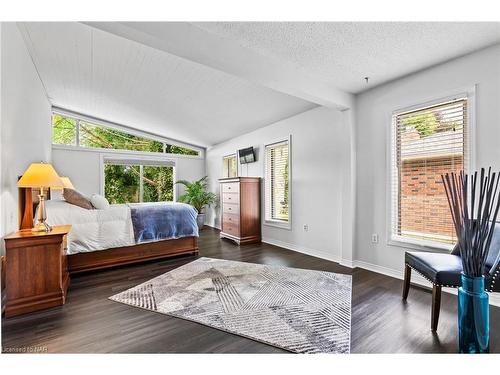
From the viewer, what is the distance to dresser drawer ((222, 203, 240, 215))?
4945mm

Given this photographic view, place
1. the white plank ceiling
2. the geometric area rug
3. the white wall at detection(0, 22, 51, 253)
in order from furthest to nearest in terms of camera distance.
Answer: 1. the white plank ceiling
2. the white wall at detection(0, 22, 51, 253)
3. the geometric area rug

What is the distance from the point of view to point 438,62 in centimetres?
261

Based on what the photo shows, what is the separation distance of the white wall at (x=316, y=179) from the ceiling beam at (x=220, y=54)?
812 millimetres

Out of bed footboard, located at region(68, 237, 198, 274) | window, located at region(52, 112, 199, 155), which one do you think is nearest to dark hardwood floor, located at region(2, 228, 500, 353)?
bed footboard, located at region(68, 237, 198, 274)

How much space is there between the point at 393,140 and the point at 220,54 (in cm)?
230

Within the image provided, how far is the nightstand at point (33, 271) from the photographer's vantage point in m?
2.15

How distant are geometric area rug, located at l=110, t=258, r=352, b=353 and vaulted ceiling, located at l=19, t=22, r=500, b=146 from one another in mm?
2190

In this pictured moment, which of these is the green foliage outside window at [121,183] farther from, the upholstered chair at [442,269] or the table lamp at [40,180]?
the upholstered chair at [442,269]

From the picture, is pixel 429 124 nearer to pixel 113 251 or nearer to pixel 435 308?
pixel 435 308

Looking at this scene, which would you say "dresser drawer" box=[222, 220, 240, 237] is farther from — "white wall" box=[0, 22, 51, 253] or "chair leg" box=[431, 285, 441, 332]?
"chair leg" box=[431, 285, 441, 332]

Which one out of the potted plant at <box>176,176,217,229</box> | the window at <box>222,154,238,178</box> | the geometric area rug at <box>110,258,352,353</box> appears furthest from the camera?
the potted plant at <box>176,176,217,229</box>
